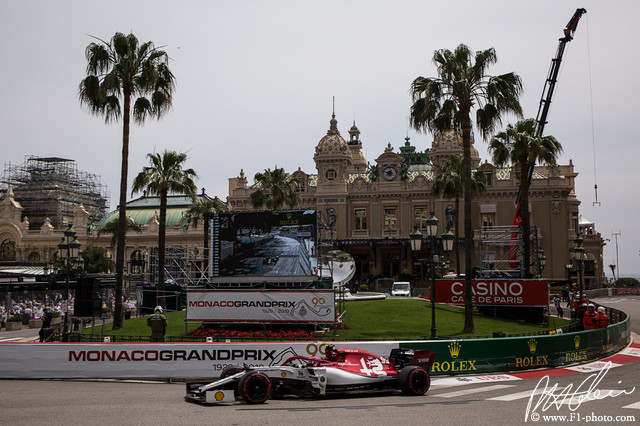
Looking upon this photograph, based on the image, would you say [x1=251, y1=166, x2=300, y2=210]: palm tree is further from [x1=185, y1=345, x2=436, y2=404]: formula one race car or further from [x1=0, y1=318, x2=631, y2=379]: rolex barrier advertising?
[x1=185, y1=345, x2=436, y2=404]: formula one race car

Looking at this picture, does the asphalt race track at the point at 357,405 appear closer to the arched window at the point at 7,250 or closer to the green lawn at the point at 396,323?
the green lawn at the point at 396,323

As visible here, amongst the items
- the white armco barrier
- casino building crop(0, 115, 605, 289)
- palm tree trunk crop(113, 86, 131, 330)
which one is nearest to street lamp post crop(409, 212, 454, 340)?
the white armco barrier

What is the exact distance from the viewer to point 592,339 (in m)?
21.7

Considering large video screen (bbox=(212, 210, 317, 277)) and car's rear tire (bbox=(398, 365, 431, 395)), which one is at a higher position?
large video screen (bbox=(212, 210, 317, 277))

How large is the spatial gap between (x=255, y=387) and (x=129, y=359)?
6.01 metres

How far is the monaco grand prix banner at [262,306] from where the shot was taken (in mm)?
25328

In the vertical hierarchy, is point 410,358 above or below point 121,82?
below

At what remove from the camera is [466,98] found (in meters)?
26.1

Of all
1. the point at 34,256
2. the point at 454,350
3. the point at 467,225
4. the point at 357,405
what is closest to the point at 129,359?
the point at 357,405

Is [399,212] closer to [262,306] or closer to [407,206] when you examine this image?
[407,206]

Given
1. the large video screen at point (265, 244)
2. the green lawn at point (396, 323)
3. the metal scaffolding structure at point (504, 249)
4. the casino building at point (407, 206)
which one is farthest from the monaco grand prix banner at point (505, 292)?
the casino building at point (407, 206)

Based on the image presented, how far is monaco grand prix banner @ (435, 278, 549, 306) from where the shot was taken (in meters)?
30.1

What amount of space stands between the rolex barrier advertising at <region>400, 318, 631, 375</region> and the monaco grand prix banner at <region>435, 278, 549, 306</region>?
8176mm
